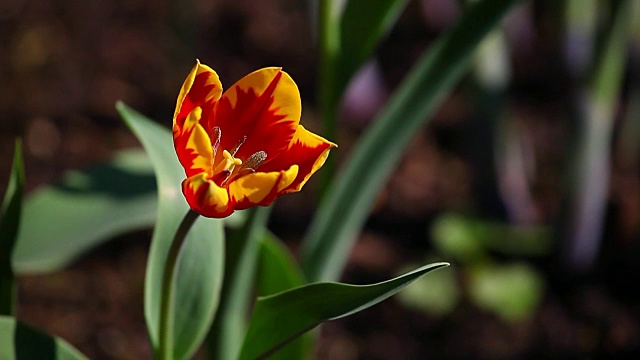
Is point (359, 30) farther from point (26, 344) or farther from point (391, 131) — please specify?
point (26, 344)

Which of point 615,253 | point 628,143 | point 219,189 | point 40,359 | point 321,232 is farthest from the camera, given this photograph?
point 628,143

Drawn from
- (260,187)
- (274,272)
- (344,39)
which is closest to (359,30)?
(344,39)

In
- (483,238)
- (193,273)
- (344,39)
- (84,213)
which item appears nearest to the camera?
(193,273)

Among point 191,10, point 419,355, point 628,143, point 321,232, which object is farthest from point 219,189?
point 191,10

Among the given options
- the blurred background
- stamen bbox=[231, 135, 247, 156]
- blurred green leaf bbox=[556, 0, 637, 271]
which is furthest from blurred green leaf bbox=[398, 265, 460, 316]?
stamen bbox=[231, 135, 247, 156]

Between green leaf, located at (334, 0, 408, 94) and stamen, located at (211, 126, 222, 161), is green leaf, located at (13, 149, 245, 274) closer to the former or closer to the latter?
green leaf, located at (334, 0, 408, 94)

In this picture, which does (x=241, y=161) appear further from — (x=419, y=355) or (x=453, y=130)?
(x=453, y=130)
